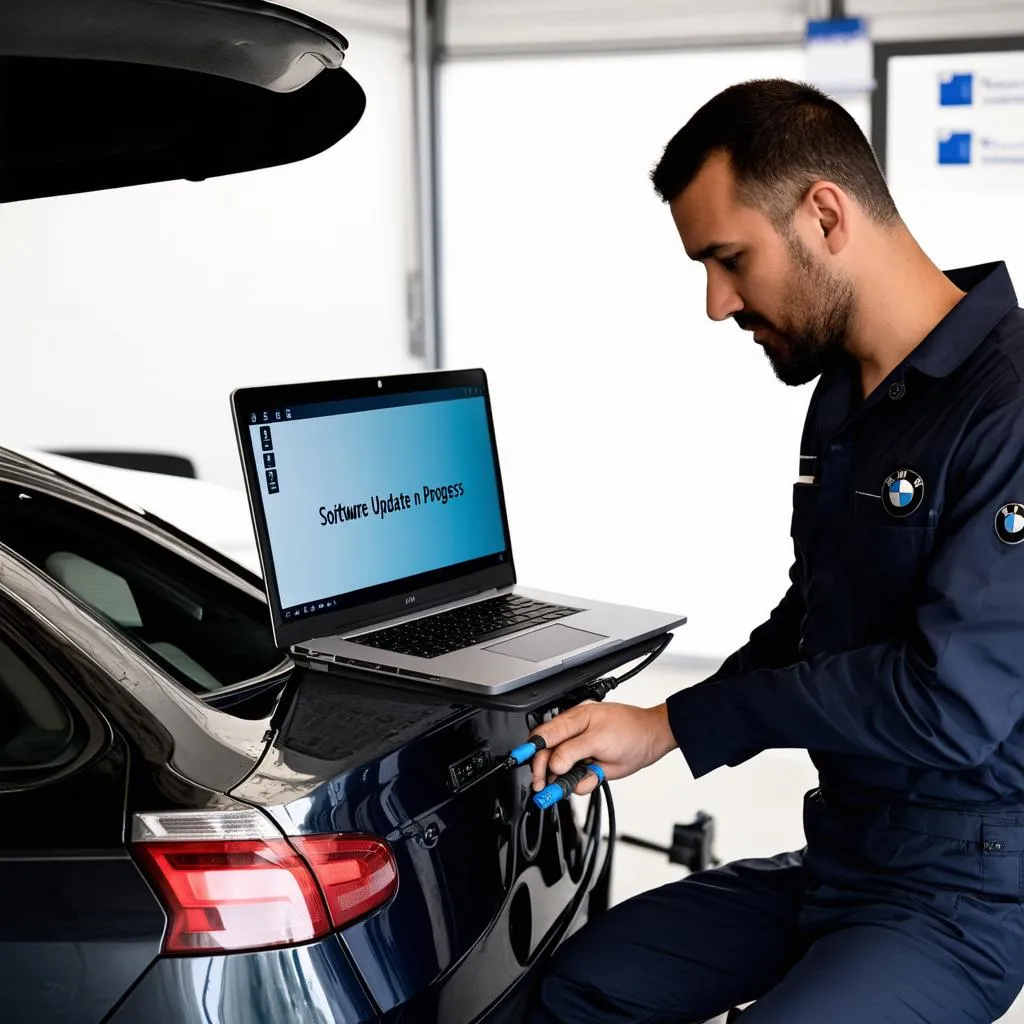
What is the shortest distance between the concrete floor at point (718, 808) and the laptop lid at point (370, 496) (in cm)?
141

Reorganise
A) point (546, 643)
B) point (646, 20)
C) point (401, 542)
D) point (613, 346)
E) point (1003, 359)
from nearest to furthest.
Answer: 1. point (1003, 359)
2. point (546, 643)
3. point (401, 542)
4. point (646, 20)
5. point (613, 346)

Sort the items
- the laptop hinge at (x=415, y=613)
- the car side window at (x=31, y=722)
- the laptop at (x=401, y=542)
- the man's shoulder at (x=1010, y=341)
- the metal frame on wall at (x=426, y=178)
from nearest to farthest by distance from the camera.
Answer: the car side window at (x=31, y=722) → the man's shoulder at (x=1010, y=341) → the laptop at (x=401, y=542) → the laptop hinge at (x=415, y=613) → the metal frame on wall at (x=426, y=178)

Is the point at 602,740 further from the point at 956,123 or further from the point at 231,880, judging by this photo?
the point at 956,123

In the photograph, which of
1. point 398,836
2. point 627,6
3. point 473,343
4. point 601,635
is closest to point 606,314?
point 473,343

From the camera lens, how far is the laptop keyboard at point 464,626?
1.67 metres

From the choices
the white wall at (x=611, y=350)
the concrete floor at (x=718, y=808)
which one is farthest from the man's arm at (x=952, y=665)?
the white wall at (x=611, y=350)

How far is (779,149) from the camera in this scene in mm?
1510

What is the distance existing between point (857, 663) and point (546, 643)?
418 millimetres

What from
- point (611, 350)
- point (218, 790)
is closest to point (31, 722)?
point (218, 790)

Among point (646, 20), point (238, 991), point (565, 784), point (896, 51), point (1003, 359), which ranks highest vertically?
point (646, 20)

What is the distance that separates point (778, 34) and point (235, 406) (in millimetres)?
4103

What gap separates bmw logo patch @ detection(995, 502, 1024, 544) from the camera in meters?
1.36

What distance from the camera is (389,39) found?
5.59 metres

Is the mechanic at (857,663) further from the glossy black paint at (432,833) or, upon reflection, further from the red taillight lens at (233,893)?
the red taillight lens at (233,893)
